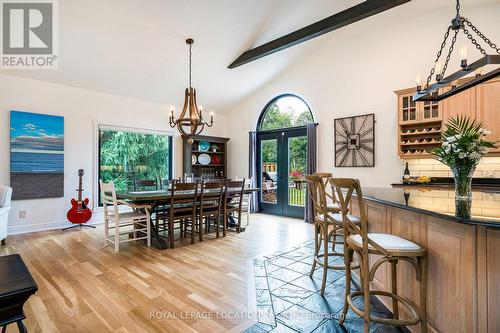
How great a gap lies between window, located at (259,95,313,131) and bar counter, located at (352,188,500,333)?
4342 millimetres

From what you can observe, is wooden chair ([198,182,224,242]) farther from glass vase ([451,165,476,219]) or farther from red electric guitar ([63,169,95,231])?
glass vase ([451,165,476,219])

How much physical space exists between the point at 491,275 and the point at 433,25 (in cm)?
457

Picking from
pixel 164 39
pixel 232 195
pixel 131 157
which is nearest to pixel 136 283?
pixel 232 195

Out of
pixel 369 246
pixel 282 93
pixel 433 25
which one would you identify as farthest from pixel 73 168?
pixel 433 25

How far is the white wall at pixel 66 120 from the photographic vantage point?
4484 millimetres

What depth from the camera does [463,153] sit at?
177 centimetres

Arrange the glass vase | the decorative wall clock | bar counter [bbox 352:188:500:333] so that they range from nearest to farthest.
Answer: bar counter [bbox 352:188:500:333]
the glass vase
the decorative wall clock

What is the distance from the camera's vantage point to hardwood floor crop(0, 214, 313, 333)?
2027 millimetres

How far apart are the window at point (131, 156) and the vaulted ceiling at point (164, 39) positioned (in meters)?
0.91

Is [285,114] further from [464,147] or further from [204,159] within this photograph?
[464,147]

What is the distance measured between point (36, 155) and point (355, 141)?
5885 millimetres

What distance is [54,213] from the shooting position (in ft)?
16.2

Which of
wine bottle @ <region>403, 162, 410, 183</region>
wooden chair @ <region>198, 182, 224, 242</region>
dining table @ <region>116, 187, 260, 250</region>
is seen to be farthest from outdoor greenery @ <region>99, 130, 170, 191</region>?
wine bottle @ <region>403, 162, 410, 183</region>

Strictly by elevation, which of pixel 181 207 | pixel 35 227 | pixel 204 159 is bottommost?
pixel 35 227
